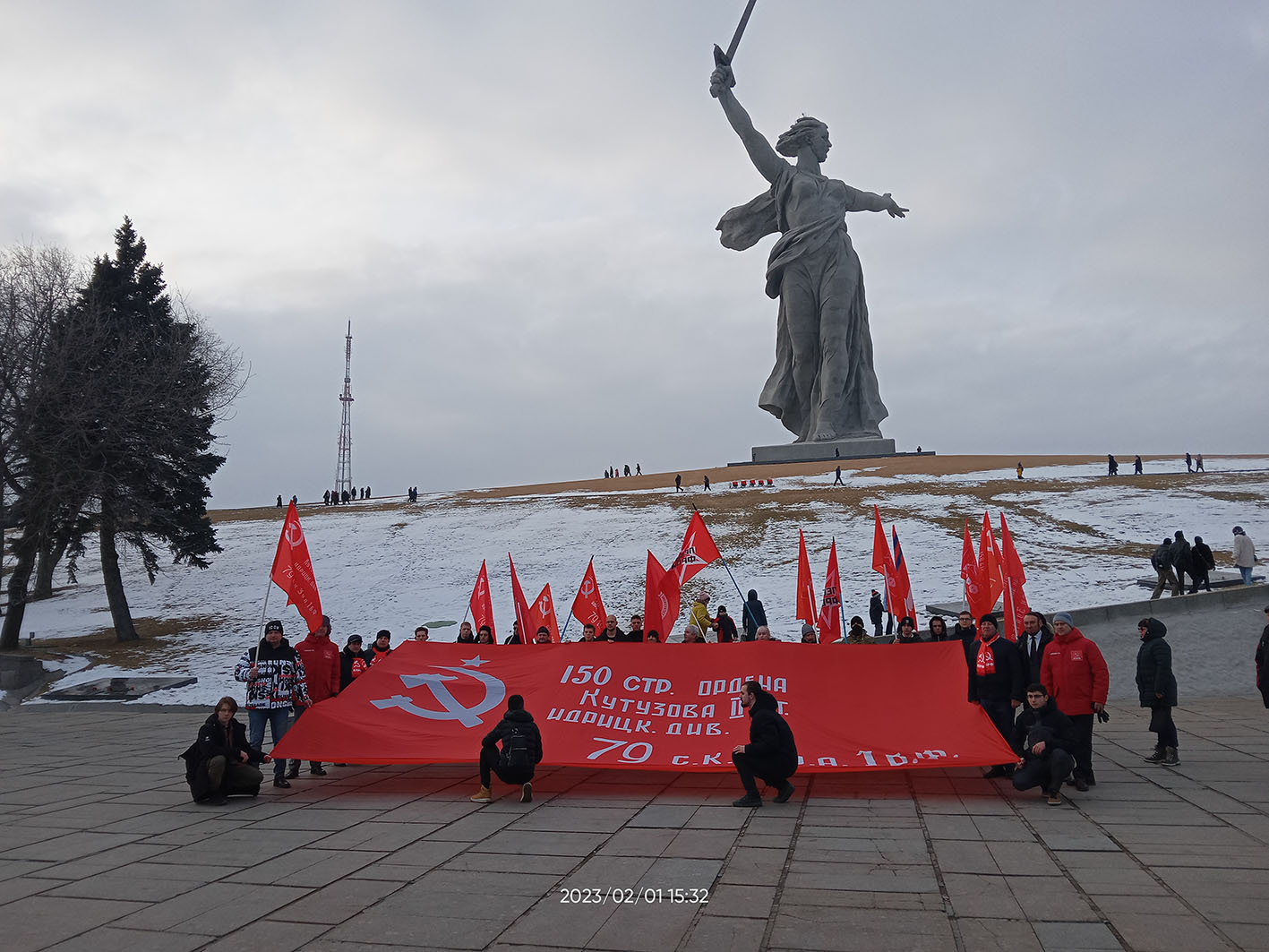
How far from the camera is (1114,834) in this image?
6.46m

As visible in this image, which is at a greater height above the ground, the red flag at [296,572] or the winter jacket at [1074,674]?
the red flag at [296,572]

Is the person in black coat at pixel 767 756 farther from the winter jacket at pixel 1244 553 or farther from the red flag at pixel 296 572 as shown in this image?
the winter jacket at pixel 1244 553

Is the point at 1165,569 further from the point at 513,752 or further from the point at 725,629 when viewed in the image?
the point at 513,752

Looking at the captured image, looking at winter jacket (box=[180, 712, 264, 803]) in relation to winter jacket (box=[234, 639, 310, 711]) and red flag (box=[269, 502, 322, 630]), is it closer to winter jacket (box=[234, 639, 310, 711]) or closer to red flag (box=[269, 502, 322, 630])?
winter jacket (box=[234, 639, 310, 711])

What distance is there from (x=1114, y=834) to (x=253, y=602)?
27031 millimetres

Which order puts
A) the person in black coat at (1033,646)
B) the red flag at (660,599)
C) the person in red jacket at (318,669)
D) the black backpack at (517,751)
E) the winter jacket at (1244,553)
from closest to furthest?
the black backpack at (517,751) → the person in black coat at (1033,646) → the person in red jacket at (318,669) → the red flag at (660,599) → the winter jacket at (1244,553)

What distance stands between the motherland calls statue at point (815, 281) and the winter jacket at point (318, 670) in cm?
4228

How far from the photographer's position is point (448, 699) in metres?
9.60

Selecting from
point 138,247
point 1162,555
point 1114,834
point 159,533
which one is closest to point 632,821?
point 1114,834

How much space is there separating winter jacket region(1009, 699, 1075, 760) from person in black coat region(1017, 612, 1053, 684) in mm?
630

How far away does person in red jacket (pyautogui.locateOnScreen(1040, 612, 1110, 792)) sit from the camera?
26.4ft

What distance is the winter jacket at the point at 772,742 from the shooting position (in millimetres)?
7820
